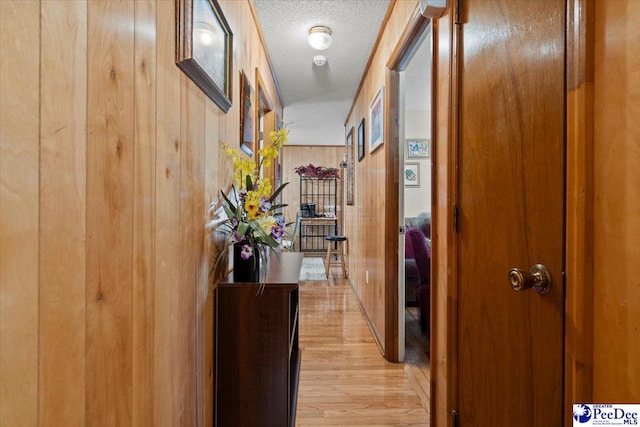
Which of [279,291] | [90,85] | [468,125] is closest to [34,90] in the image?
[90,85]

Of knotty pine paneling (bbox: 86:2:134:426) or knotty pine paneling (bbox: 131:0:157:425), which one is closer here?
knotty pine paneling (bbox: 86:2:134:426)

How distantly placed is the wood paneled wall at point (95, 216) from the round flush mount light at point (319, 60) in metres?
2.11

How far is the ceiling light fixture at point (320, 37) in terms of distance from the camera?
243 cm

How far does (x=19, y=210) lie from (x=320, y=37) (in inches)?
97.3

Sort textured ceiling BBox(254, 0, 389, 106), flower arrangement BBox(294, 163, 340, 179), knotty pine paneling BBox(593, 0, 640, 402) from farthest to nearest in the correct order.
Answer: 1. flower arrangement BBox(294, 163, 340, 179)
2. textured ceiling BBox(254, 0, 389, 106)
3. knotty pine paneling BBox(593, 0, 640, 402)

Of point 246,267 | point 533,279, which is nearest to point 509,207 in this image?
point 533,279

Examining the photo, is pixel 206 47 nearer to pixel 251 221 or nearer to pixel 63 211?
pixel 251 221

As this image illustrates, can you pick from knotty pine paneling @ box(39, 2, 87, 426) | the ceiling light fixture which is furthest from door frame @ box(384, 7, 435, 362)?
knotty pine paneling @ box(39, 2, 87, 426)

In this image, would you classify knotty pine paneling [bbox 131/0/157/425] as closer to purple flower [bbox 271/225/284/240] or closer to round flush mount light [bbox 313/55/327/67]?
purple flower [bbox 271/225/284/240]

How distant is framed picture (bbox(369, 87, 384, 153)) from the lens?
2508 millimetres

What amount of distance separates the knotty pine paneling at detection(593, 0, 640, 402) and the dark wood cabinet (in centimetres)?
101

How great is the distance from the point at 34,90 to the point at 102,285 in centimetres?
39

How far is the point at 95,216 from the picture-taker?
65cm

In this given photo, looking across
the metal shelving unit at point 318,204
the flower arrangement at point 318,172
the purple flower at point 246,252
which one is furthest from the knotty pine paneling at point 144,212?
the metal shelving unit at point 318,204
